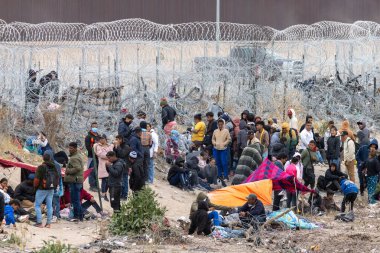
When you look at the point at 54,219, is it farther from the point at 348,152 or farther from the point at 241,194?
the point at 348,152

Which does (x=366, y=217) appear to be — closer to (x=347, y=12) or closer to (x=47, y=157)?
(x=47, y=157)

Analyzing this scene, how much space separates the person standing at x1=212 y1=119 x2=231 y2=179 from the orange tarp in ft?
10.4

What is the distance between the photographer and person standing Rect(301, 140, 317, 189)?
20094 mm

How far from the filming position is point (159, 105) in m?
23.1

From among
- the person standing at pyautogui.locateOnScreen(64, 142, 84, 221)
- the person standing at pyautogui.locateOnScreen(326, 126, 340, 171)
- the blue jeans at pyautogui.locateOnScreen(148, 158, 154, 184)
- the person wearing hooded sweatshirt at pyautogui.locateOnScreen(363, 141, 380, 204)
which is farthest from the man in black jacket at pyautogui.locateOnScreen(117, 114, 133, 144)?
the person wearing hooded sweatshirt at pyautogui.locateOnScreen(363, 141, 380, 204)

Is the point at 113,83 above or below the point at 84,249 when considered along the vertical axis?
above

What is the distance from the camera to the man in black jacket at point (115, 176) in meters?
17.7

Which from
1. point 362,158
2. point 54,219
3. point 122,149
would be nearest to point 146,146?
point 122,149

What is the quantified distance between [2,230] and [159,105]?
7720 mm

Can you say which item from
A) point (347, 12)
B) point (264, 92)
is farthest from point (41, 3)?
point (264, 92)

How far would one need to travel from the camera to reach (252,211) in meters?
17.1

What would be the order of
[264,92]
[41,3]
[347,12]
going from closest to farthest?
[264,92], [41,3], [347,12]

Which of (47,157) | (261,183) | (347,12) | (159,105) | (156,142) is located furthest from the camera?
(347,12)

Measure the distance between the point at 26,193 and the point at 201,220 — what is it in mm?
2961
